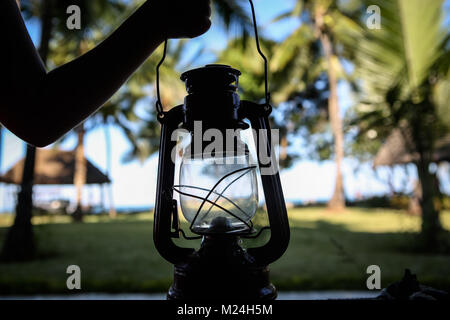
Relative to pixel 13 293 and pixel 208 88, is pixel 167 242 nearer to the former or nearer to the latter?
pixel 208 88

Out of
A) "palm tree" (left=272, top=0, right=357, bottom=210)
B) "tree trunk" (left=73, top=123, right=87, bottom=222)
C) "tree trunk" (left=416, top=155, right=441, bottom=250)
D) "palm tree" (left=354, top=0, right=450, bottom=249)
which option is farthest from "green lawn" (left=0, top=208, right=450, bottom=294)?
"tree trunk" (left=73, top=123, right=87, bottom=222)

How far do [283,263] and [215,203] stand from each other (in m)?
3.59

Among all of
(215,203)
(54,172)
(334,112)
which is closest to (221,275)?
(215,203)

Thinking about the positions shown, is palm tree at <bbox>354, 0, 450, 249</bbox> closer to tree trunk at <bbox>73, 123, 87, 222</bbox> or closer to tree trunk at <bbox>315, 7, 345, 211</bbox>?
tree trunk at <bbox>315, 7, 345, 211</bbox>

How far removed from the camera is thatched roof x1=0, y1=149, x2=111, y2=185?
42.9 feet

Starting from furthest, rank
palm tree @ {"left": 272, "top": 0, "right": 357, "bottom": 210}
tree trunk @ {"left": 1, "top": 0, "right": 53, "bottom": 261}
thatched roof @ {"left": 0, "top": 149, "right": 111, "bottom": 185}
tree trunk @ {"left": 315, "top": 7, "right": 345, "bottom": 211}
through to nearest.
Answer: thatched roof @ {"left": 0, "top": 149, "right": 111, "bottom": 185}
tree trunk @ {"left": 315, "top": 7, "right": 345, "bottom": 211}
palm tree @ {"left": 272, "top": 0, "right": 357, "bottom": 210}
tree trunk @ {"left": 1, "top": 0, "right": 53, "bottom": 261}

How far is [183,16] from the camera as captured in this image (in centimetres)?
47

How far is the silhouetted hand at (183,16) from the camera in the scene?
450mm

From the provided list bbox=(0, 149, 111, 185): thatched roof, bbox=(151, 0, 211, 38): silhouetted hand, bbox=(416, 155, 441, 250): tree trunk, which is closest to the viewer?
bbox=(151, 0, 211, 38): silhouetted hand

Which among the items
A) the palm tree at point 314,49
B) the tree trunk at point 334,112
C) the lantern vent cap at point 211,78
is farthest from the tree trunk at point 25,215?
the tree trunk at point 334,112

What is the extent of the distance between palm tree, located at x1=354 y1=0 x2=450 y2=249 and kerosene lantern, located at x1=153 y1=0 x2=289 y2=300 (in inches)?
96.9

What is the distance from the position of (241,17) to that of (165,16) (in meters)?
4.30

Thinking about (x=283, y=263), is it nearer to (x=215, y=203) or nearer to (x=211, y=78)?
(x=215, y=203)

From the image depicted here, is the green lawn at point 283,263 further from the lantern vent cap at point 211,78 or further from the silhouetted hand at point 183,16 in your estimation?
the silhouetted hand at point 183,16
